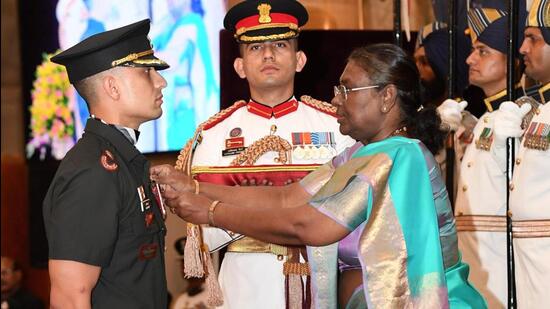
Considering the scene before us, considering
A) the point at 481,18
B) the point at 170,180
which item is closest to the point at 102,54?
the point at 170,180

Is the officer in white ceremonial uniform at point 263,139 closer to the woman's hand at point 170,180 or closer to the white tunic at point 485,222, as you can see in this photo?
the woman's hand at point 170,180

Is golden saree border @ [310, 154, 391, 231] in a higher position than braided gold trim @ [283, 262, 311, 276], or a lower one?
higher

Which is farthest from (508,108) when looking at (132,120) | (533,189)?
(132,120)

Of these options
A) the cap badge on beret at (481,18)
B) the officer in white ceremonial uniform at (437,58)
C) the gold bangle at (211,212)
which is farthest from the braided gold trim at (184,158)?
the officer in white ceremonial uniform at (437,58)

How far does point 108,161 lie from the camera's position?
7.82 ft

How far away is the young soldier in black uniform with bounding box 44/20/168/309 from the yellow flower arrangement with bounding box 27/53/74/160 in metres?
3.50

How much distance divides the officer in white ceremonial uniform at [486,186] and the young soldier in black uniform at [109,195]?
6.30ft

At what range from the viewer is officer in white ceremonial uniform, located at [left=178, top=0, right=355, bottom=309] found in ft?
10.6

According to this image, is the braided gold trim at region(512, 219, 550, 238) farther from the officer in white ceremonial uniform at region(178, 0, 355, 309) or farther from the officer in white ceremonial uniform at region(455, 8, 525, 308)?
the officer in white ceremonial uniform at region(178, 0, 355, 309)

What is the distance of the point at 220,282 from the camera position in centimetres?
335

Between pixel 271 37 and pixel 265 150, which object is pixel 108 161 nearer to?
pixel 265 150

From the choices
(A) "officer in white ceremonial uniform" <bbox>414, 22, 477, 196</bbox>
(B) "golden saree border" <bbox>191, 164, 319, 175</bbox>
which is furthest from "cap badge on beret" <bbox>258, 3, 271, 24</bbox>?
(A) "officer in white ceremonial uniform" <bbox>414, 22, 477, 196</bbox>

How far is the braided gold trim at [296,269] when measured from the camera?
124 inches

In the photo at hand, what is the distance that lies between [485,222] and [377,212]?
1796mm
